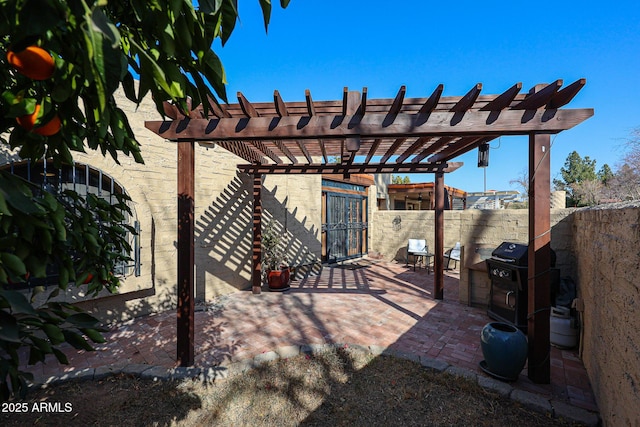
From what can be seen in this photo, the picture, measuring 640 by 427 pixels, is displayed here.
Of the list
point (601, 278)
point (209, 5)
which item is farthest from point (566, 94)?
point (209, 5)

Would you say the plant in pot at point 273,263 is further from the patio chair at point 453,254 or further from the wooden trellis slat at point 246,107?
the patio chair at point 453,254

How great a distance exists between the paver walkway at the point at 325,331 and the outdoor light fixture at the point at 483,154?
2.60 m

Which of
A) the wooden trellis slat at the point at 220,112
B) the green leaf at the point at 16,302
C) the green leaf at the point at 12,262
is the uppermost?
the wooden trellis slat at the point at 220,112

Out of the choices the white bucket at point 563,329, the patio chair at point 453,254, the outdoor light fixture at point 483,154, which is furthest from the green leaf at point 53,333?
the patio chair at point 453,254

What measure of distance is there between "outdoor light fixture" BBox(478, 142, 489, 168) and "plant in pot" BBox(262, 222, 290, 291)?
449cm

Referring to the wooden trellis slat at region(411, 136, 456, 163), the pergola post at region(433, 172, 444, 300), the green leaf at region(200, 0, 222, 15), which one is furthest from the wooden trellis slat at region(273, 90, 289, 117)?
the pergola post at region(433, 172, 444, 300)

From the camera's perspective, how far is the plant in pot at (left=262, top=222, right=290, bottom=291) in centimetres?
623

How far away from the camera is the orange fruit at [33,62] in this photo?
76 centimetres

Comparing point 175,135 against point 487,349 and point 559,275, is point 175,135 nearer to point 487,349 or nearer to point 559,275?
point 487,349

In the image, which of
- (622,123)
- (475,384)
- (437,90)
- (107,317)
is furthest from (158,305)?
(622,123)

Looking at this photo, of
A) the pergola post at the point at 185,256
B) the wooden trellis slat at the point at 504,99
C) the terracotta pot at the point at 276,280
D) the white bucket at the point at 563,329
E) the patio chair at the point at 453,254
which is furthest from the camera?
the patio chair at the point at 453,254

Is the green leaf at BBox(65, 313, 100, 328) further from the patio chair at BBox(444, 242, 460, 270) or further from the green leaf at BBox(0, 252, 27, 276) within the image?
the patio chair at BBox(444, 242, 460, 270)

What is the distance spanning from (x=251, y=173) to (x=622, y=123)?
49.7 feet

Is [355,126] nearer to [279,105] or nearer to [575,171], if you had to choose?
[279,105]
